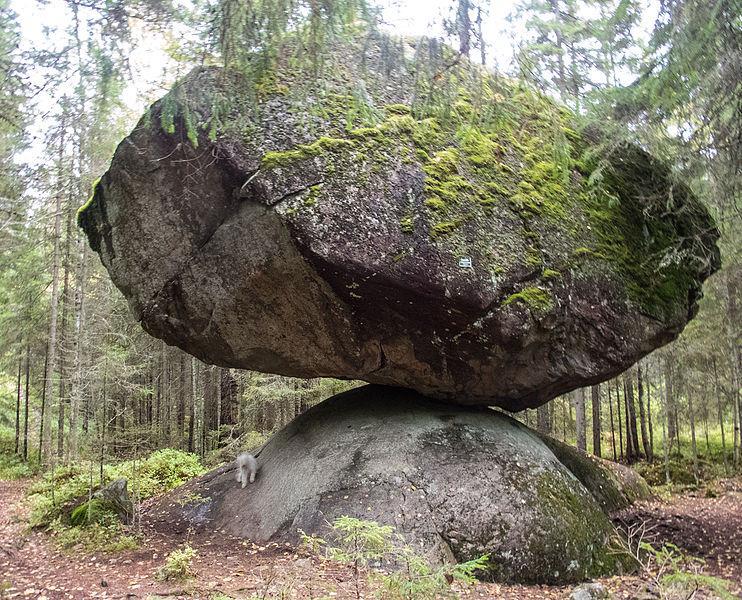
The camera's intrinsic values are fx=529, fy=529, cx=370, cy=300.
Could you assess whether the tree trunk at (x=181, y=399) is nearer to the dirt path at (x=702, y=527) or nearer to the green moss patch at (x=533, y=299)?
the green moss patch at (x=533, y=299)

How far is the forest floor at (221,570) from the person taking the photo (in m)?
4.59

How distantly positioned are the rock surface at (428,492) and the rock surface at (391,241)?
721mm

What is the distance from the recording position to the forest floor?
4586 mm

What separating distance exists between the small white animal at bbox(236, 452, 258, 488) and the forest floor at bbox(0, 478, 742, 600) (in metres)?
1.05

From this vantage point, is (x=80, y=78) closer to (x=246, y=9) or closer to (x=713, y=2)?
(x=246, y=9)

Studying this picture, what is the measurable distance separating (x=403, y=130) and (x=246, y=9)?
133 inches

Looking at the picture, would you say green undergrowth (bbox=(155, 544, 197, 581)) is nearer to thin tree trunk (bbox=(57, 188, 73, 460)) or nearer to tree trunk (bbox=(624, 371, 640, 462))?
thin tree trunk (bbox=(57, 188, 73, 460))

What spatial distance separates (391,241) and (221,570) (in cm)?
388

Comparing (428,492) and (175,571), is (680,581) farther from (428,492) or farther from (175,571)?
(175,571)

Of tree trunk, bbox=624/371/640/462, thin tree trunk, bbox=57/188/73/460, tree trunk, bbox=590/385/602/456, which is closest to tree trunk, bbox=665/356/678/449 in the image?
tree trunk, bbox=624/371/640/462

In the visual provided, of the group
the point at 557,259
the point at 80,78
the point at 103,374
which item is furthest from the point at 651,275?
the point at 103,374

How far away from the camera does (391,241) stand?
19.8 ft

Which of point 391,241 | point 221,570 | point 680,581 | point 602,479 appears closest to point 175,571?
point 221,570

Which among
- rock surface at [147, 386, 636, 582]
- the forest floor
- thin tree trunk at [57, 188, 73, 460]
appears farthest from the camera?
thin tree trunk at [57, 188, 73, 460]
